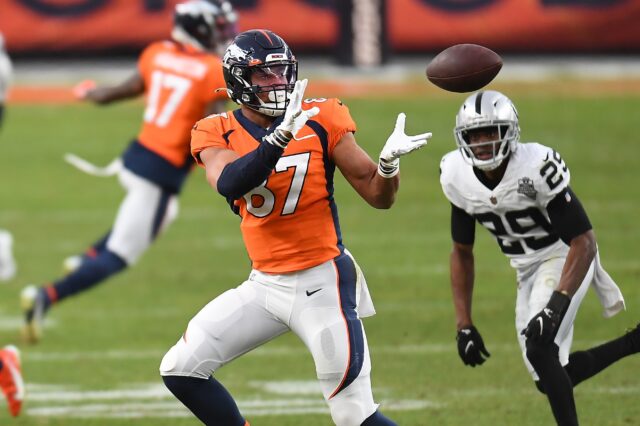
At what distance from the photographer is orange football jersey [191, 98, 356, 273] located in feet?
15.3

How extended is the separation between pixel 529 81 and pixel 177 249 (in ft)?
23.6

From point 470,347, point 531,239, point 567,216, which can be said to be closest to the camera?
point 567,216

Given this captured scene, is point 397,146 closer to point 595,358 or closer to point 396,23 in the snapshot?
point 595,358

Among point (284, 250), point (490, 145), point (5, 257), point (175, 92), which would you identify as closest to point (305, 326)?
point (284, 250)

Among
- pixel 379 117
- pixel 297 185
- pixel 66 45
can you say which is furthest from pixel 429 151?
pixel 297 185

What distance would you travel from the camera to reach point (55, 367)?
23.2ft

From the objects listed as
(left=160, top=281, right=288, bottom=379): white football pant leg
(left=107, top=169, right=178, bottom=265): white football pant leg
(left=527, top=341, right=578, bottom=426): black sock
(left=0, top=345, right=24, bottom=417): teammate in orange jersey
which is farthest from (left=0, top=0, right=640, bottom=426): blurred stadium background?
(left=160, top=281, right=288, bottom=379): white football pant leg

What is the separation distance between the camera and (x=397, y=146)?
169 inches

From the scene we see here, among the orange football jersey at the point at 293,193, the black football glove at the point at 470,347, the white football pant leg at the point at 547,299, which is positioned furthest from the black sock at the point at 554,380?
the orange football jersey at the point at 293,193

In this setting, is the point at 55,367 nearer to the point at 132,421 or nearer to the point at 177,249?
the point at 132,421

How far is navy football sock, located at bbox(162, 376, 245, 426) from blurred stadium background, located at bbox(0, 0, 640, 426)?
106 cm

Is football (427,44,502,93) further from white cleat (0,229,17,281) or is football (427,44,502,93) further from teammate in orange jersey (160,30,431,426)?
white cleat (0,229,17,281)

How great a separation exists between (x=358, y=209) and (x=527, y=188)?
20.2ft

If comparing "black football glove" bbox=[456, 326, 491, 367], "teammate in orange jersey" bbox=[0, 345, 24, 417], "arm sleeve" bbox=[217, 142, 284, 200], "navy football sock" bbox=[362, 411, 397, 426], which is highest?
"arm sleeve" bbox=[217, 142, 284, 200]
